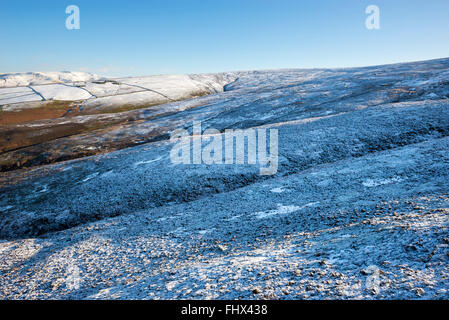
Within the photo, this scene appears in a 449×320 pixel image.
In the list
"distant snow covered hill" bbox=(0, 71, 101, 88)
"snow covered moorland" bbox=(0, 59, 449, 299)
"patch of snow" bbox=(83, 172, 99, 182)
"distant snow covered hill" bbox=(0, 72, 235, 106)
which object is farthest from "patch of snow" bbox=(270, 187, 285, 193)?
"distant snow covered hill" bbox=(0, 71, 101, 88)

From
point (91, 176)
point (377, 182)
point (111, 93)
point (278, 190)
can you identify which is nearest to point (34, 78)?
point (111, 93)

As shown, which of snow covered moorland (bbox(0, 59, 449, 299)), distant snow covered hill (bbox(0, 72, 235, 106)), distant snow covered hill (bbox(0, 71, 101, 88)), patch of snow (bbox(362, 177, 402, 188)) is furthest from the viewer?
distant snow covered hill (bbox(0, 71, 101, 88))

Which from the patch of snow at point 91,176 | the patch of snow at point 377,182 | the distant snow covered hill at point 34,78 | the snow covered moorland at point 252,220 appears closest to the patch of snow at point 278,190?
the snow covered moorland at point 252,220

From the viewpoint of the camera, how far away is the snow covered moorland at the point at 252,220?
665cm

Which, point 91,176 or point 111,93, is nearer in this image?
point 91,176

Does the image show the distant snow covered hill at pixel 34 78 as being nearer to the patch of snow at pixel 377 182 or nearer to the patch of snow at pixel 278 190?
the patch of snow at pixel 278 190

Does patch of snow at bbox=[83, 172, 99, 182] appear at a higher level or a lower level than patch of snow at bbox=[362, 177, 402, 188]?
lower

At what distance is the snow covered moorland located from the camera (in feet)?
21.8

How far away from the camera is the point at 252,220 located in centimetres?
1287

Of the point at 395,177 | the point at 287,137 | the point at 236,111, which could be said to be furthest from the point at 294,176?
the point at 236,111

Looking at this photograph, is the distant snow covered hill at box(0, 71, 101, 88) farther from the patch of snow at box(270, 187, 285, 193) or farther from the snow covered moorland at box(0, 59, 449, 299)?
the patch of snow at box(270, 187, 285, 193)

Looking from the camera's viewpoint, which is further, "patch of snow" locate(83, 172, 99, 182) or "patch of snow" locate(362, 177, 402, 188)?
"patch of snow" locate(83, 172, 99, 182)

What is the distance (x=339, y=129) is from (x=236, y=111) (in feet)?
104

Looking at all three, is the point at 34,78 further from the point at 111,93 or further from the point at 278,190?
the point at 278,190
